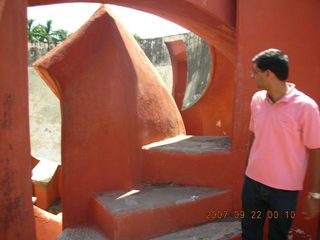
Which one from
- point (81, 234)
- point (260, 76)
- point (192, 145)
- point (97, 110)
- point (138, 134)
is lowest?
point (81, 234)

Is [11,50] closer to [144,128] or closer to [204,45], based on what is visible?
[144,128]

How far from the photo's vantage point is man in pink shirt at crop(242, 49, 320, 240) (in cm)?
192

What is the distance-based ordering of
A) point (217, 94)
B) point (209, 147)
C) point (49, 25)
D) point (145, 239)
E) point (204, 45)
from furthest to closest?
point (49, 25)
point (204, 45)
point (217, 94)
point (209, 147)
point (145, 239)

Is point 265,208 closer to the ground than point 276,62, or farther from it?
closer to the ground

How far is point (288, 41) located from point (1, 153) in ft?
9.21

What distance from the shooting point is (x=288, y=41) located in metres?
3.24

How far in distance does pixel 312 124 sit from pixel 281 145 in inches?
8.7

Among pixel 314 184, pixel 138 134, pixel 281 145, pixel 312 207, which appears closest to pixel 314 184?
pixel 314 184

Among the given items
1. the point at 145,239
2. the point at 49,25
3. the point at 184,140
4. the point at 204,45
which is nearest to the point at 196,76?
the point at 204,45

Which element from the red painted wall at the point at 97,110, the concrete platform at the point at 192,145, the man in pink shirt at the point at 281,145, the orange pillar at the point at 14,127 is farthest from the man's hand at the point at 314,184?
the orange pillar at the point at 14,127

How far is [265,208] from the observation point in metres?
2.18

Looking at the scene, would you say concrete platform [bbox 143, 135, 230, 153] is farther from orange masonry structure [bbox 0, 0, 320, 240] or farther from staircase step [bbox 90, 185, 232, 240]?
staircase step [bbox 90, 185, 232, 240]

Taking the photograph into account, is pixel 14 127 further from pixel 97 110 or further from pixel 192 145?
pixel 192 145

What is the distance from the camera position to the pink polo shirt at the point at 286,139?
190 cm
